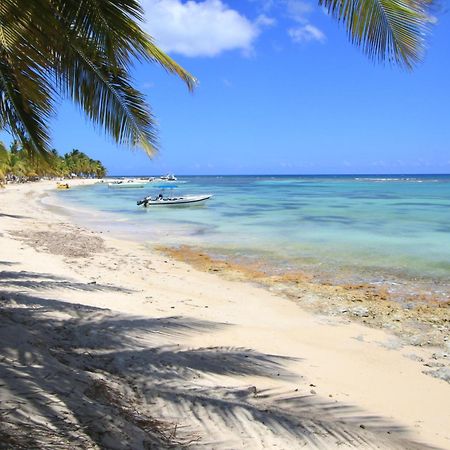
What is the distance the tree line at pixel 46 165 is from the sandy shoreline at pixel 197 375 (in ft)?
5.84

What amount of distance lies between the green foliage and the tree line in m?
0.56

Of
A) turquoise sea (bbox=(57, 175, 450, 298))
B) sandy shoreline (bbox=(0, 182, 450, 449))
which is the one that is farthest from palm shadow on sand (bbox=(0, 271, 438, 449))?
turquoise sea (bbox=(57, 175, 450, 298))

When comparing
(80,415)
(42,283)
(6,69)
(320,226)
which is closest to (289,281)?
(42,283)

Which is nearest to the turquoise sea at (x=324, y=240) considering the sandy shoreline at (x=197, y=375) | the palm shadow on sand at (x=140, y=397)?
the sandy shoreline at (x=197, y=375)

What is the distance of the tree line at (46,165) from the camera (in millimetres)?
6662

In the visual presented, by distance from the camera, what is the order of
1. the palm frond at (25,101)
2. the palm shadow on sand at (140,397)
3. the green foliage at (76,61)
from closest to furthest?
1. the palm shadow on sand at (140,397)
2. the green foliage at (76,61)
3. the palm frond at (25,101)

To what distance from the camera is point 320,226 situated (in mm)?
19000

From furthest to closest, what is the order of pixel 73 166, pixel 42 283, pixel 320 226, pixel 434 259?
1. pixel 73 166
2. pixel 320 226
3. pixel 434 259
4. pixel 42 283

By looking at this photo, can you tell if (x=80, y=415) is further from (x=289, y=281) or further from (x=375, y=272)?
(x=375, y=272)

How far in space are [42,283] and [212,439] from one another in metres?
4.58

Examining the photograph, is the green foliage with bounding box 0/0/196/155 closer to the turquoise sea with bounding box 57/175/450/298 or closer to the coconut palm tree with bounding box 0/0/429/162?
the coconut palm tree with bounding box 0/0/429/162

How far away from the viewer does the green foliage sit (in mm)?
4000

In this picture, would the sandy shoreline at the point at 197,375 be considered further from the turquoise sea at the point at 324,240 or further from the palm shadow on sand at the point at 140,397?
the turquoise sea at the point at 324,240

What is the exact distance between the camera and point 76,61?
490 centimetres
